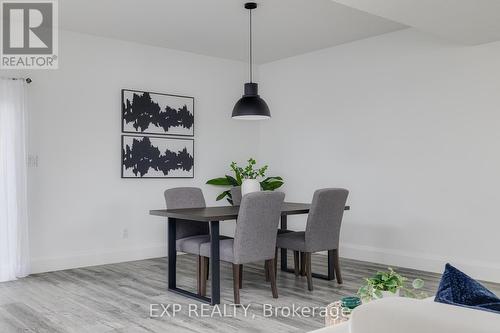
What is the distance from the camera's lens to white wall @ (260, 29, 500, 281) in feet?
15.5

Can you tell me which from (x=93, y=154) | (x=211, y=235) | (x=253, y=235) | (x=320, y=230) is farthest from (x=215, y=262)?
(x=93, y=154)

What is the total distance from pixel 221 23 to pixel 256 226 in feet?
8.11

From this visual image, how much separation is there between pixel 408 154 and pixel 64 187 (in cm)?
390

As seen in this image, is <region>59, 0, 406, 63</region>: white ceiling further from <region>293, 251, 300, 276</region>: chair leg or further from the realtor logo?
<region>293, 251, 300, 276</region>: chair leg

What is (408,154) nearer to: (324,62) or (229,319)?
(324,62)

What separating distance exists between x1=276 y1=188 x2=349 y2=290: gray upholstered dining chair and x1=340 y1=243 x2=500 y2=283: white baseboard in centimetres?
123

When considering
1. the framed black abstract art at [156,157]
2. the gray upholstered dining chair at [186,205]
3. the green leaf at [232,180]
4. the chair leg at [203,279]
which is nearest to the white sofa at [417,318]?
the chair leg at [203,279]

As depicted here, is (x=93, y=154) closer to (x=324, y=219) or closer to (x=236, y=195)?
(x=236, y=195)

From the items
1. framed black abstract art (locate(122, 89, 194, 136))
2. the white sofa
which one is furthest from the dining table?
the white sofa

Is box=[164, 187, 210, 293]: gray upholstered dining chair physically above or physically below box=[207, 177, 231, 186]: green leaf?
below

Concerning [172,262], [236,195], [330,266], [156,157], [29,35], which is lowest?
[330,266]

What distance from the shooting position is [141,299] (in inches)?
155

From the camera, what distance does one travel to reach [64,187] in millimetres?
5309

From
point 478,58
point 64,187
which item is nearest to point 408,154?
point 478,58
